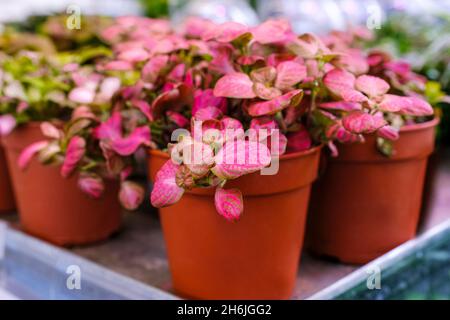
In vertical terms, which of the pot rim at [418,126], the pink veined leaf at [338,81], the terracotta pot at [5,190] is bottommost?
the terracotta pot at [5,190]

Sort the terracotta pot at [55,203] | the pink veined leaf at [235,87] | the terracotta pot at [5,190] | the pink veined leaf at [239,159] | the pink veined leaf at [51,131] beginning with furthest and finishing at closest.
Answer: the terracotta pot at [5,190]
the terracotta pot at [55,203]
the pink veined leaf at [51,131]
the pink veined leaf at [235,87]
the pink veined leaf at [239,159]

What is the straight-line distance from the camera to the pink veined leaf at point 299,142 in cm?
75

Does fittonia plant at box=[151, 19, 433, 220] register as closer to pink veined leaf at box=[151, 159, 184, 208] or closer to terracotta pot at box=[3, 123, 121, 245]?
pink veined leaf at box=[151, 159, 184, 208]

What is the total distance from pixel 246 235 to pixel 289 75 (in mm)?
213

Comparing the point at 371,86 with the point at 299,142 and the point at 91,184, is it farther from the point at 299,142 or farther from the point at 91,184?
the point at 91,184

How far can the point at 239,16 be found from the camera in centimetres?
214

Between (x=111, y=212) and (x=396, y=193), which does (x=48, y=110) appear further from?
(x=396, y=193)

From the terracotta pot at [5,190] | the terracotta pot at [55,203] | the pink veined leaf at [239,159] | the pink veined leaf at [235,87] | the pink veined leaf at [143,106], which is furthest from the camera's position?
the terracotta pot at [5,190]

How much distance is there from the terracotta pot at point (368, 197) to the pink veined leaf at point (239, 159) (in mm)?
318

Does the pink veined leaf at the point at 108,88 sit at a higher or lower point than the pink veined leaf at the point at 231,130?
lower

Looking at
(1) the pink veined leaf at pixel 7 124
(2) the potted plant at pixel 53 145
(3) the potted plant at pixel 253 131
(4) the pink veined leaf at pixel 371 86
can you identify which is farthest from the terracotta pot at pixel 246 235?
(1) the pink veined leaf at pixel 7 124

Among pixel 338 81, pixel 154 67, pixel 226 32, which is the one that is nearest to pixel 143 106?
pixel 154 67

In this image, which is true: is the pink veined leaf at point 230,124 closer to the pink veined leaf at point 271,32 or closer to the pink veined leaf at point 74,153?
the pink veined leaf at point 271,32

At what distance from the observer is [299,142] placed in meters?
0.75
